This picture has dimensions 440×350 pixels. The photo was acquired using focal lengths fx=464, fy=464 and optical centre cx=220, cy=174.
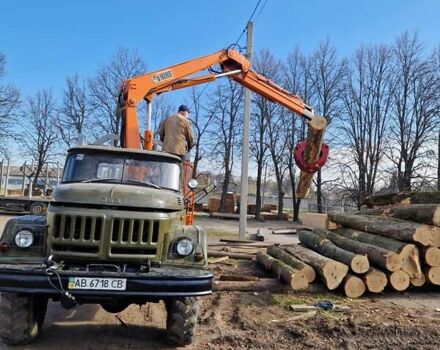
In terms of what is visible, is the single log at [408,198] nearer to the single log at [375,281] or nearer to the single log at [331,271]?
the single log at [375,281]

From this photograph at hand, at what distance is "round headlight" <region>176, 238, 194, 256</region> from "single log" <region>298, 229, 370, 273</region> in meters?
4.14

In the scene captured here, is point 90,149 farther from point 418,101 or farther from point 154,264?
point 418,101

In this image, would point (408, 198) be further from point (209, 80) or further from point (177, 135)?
point (177, 135)

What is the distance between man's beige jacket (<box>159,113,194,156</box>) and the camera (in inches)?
362

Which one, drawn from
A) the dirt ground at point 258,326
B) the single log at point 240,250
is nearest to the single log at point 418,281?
the dirt ground at point 258,326

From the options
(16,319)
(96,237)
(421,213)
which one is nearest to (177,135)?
(96,237)

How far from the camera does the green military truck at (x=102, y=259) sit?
15.9 ft

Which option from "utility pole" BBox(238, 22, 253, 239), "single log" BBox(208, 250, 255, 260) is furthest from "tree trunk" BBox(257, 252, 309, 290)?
"utility pole" BBox(238, 22, 253, 239)

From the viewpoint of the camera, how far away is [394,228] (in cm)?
931

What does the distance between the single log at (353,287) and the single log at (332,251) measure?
18cm

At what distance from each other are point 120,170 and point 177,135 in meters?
2.85

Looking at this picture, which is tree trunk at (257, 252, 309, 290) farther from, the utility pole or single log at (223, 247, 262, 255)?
the utility pole

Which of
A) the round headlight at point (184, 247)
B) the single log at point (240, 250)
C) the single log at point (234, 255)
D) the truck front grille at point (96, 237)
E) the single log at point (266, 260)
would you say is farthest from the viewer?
the single log at point (240, 250)

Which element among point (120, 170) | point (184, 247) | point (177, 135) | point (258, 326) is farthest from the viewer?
point (177, 135)
